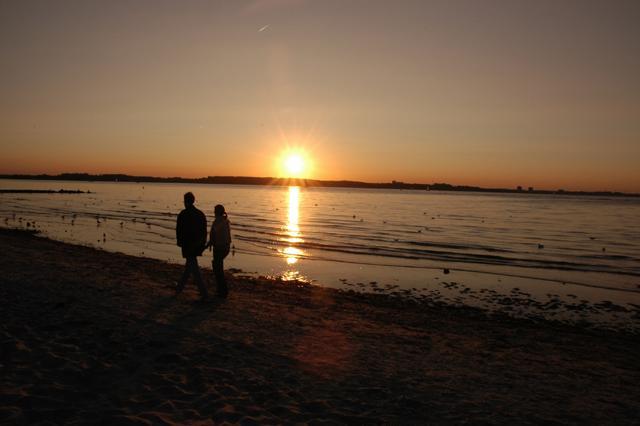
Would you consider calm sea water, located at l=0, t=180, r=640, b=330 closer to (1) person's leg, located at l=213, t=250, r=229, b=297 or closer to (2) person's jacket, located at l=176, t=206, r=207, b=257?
(1) person's leg, located at l=213, t=250, r=229, b=297

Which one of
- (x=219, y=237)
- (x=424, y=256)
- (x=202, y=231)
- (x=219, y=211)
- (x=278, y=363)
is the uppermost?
(x=219, y=211)

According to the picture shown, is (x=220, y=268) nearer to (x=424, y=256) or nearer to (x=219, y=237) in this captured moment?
(x=219, y=237)

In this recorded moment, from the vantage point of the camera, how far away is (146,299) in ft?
42.2

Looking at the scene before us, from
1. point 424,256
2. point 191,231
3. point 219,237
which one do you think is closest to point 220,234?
point 219,237

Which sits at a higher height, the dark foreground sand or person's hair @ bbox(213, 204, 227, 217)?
person's hair @ bbox(213, 204, 227, 217)

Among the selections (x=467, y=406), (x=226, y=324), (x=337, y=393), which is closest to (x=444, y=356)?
(x=467, y=406)

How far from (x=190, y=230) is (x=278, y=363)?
532 centimetres

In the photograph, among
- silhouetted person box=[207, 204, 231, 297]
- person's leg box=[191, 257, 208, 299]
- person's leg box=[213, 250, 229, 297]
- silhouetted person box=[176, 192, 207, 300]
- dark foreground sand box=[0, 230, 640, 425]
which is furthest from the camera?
person's leg box=[213, 250, 229, 297]

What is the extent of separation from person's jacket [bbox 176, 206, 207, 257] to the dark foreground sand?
1.56 meters

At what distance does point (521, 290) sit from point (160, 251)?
19564 mm

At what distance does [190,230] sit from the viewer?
498 inches

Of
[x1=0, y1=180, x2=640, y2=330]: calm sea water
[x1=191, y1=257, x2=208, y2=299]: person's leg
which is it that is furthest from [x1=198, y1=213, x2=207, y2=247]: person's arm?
[x1=0, y1=180, x2=640, y2=330]: calm sea water

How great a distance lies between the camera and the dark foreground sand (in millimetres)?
6652

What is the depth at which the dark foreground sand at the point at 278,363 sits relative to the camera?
21.8 ft
